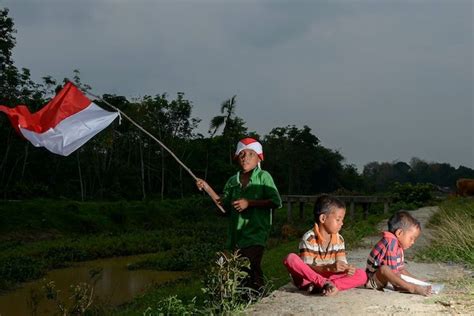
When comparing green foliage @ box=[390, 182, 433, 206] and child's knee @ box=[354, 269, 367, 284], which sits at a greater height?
green foliage @ box=[390, 182, 433, 206]

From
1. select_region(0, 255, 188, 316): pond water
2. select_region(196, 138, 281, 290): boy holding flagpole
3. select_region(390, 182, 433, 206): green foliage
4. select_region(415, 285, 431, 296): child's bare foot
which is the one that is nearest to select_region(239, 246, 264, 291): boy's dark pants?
select_region(196, 138, 281, 290): boy holding flagpole

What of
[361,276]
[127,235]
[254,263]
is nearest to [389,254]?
[361,276]

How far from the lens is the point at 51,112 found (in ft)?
19.4

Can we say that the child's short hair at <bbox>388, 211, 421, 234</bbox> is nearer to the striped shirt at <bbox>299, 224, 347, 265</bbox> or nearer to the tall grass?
the striped shirt at <bbox>299, 224, 347, 265</bbox>

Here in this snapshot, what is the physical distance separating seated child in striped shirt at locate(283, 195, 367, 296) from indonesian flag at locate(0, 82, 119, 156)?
2.34 m

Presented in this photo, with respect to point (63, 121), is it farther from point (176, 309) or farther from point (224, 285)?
point (224, 285)

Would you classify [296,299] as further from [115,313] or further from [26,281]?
[26,281]

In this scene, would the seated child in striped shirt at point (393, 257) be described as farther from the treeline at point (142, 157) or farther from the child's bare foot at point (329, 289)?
the treeline at point (142, 157)

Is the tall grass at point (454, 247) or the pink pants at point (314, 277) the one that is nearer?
the pink pants at point (314, 277)

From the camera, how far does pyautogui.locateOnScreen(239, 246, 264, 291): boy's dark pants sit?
496 centimetres

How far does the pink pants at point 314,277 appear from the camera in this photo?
4664 mm

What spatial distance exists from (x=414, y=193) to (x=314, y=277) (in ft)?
64.9

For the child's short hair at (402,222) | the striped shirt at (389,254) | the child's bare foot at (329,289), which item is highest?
the child's short hair at (402,222)

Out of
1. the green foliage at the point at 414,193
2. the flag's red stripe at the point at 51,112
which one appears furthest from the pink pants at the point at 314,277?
the green foliage at the point at 414,193
